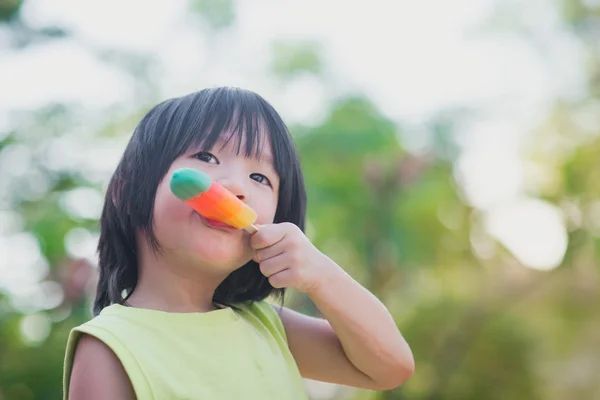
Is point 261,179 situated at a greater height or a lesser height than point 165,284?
greater

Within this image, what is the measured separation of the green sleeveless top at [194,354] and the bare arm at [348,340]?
62 mm

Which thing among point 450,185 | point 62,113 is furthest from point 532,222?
point 62,113

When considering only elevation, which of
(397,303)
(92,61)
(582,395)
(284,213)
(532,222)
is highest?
(284,213)

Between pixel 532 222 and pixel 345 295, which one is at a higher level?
pixel 345 295

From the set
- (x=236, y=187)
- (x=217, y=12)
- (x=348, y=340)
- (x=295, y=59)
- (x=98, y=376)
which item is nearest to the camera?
(x=98, y=376)

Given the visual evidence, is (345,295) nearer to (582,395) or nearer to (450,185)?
(450,185)

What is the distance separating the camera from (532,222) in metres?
4.00

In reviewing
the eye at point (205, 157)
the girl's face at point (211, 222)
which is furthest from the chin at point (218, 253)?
the eye at point (205, 157)

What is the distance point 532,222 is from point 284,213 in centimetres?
332

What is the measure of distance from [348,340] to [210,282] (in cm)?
21

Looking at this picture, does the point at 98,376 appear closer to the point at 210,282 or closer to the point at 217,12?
the point at 210,282

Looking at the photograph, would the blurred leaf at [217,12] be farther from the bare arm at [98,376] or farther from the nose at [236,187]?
the bare arm at [98,376]

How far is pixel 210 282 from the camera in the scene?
2.96 feet

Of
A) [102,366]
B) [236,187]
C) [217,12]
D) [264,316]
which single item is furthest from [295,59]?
[102,366]
